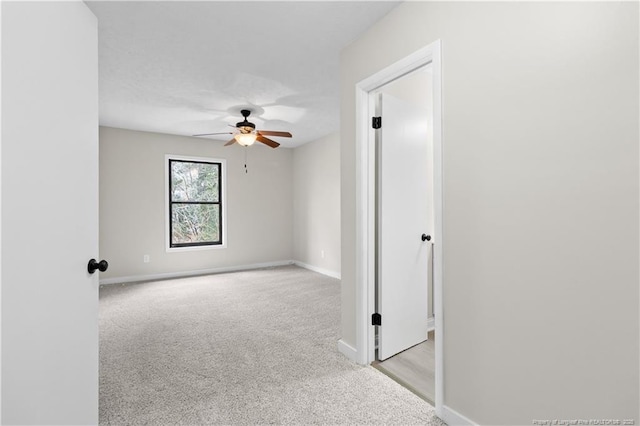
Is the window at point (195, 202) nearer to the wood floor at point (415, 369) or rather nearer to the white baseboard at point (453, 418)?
the wood floor at point (415, 369)

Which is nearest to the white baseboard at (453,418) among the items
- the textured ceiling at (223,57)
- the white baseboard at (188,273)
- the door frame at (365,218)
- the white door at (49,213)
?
the door frame at (365,218)

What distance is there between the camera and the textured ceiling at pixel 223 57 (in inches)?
77.9

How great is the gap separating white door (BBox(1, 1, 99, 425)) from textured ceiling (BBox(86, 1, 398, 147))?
750mm

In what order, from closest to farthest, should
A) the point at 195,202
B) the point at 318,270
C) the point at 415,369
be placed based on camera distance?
1. the point at 415,369
2. the point at 195,202
3. the point at 318,270

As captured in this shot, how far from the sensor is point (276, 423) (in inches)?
65.2

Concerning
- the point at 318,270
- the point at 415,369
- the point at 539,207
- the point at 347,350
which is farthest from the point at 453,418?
the point at 318,270

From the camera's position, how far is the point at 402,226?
8.09 ft

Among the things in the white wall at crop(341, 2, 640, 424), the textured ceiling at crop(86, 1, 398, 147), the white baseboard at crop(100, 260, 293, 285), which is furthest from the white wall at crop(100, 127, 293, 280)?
the white wall at crop(341, 2, 640, 424)

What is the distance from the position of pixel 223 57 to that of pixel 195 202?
3.40 metres

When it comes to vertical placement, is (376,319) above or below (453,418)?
above

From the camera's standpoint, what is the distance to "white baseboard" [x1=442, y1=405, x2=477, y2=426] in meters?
1.56

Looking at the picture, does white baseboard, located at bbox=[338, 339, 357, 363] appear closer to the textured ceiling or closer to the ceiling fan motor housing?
the textured ceiling

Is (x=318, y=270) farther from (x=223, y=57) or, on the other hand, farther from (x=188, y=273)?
(x=223, y=57)

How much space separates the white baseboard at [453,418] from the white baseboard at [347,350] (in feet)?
2.54
